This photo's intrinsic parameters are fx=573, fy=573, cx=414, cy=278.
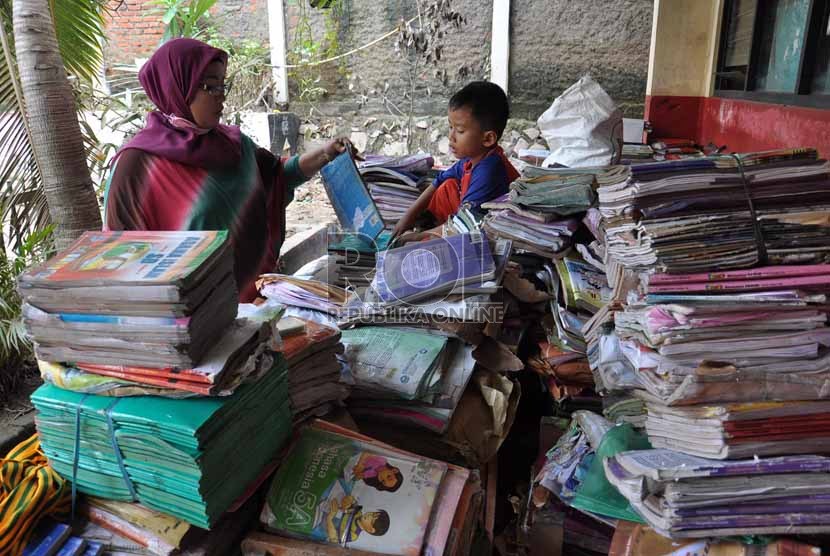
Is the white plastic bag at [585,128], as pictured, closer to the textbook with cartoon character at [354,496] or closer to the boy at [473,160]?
the boy at [473,160]

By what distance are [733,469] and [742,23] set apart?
4240 millimetres

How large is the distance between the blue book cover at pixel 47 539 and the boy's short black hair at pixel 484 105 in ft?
7.27

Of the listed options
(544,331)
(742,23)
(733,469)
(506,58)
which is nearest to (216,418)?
(733,469)

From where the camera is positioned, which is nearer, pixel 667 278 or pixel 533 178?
pixel 667 278

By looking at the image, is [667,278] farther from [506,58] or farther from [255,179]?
[506,58]

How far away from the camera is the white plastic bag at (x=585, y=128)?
2.95m

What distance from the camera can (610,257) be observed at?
184 centimetres

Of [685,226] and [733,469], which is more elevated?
[685,226]

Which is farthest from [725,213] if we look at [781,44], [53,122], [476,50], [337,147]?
[476,50]

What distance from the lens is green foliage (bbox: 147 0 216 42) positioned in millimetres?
5436

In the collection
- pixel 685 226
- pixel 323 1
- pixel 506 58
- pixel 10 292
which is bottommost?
pixel 10 292

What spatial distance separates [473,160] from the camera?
9.13 feet

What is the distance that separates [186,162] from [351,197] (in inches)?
26.1

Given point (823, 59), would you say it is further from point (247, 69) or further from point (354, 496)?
point (247, 69)
